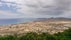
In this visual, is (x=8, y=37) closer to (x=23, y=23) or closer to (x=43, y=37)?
(x=43, y=37)

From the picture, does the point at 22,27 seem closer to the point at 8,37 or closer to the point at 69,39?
the point at 8,37

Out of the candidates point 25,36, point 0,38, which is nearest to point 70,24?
point 25,36

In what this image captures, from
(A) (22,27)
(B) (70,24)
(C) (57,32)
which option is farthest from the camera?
(B) (70,24)

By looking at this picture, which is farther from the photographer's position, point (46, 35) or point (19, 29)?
point (19, 29)

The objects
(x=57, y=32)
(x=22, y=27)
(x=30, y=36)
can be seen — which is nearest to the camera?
(x=30, y=36)

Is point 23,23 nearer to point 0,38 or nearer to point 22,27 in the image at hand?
point 22,27

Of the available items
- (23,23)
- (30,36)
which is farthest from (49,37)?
(23,23)

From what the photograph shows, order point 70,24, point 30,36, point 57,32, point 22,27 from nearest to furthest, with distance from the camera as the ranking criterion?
point 30,36 → point 57,32 → point 22,27 → point 70,24

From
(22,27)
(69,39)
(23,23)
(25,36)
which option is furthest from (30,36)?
(23,23)

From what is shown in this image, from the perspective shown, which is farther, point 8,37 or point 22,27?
point 22,27
